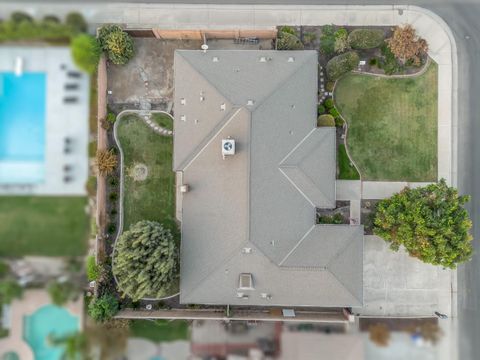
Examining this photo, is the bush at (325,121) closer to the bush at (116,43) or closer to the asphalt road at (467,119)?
the asphalt road at (467,119)

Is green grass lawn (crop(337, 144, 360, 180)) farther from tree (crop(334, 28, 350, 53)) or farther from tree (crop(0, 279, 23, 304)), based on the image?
tree (crop(0, 279, 23, 304))

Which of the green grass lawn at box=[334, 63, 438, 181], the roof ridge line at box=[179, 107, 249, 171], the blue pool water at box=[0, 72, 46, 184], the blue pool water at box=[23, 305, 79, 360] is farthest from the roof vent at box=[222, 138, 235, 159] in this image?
the blue pool water at box=[23, 305, 79, 360]

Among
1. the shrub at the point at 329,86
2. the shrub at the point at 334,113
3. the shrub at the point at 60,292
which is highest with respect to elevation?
the shrub at the point at 329,86

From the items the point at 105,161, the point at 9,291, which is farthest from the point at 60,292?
the point at 105,161

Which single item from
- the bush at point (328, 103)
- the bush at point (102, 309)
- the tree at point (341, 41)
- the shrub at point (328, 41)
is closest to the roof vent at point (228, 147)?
the bush at point (328, 103)

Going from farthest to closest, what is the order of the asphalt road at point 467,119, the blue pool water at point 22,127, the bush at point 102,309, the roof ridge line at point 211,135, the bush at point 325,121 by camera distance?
the blue pool water at point 22,127
the asphalt road at point 467,119
the bush at point 325,121
the bush at point 102,309
the roof ridge line at point 211,135

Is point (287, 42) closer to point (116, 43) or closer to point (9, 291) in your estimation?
point (116, 43)
